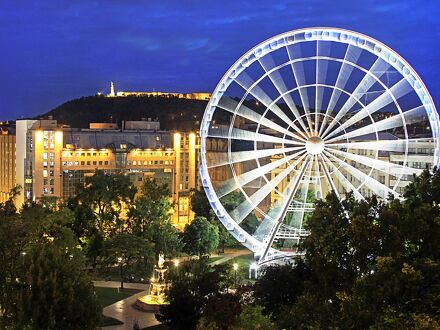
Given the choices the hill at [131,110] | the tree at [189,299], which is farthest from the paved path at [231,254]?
the hill at [131,110]

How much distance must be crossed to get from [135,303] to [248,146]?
116ft

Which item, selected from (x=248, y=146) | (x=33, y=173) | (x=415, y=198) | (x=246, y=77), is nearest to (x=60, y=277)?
(x=415, y=198)

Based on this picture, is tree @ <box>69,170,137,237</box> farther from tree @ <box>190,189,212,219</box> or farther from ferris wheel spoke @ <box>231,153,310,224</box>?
tree @ <box>190,189,212,219</box>

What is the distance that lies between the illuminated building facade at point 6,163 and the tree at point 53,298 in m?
79.4

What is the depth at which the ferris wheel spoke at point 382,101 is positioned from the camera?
4047cm

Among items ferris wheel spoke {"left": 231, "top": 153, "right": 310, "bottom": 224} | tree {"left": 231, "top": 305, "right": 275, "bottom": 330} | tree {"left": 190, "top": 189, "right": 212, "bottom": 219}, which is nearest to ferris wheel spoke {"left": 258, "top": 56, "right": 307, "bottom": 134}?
ferris wheel spoke {"left": 231, "top": 153, "right": 310, "bottom": 224}

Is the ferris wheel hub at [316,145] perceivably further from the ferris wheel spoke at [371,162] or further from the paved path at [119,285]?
the paved path at [119,285]

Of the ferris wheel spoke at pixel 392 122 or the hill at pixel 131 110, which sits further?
the hill at pixel 131 110

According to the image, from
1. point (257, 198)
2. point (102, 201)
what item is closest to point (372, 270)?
point (257, 198)

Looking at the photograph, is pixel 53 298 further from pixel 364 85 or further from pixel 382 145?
pixel 382 145

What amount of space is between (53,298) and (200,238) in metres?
36.3

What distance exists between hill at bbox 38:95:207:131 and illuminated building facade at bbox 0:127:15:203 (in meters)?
44.7

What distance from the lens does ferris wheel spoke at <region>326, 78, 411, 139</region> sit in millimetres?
40469

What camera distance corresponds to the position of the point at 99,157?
98.1 m
